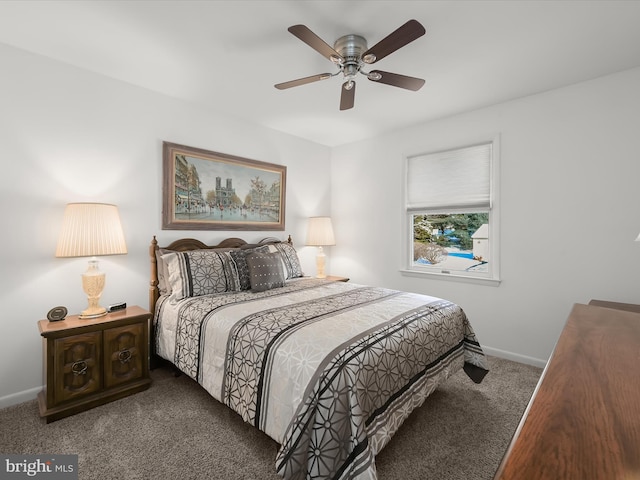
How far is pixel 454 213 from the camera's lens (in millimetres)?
3564

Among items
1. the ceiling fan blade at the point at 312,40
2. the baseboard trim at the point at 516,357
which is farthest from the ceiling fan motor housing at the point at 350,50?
the baseboard trim at the point at 516,357

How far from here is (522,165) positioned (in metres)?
3.01

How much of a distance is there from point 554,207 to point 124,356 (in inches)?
153

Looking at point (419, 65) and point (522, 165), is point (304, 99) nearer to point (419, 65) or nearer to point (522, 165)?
point (419, 65)

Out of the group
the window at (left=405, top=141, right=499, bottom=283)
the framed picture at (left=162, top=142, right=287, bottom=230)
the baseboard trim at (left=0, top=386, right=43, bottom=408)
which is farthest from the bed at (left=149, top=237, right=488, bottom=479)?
the window at (left=405, top=141, right=499, bottom=283)

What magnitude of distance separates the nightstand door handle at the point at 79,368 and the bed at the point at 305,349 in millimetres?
550

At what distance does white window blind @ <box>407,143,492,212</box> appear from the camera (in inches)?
130

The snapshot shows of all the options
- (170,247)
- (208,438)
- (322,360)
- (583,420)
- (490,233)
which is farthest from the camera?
(490,233)

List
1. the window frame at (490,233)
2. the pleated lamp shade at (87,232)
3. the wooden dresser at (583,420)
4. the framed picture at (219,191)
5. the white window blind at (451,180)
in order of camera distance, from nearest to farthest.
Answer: the wooden dresser at (583,420), the pleated lamp shade at (87,232), the framed picture at (219,191), the window frame at (490,233), the white window blind at (451,180)

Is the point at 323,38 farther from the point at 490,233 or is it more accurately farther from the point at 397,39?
the point at 490,233

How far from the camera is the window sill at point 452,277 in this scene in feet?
10.6

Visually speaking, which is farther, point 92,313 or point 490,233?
point 490,233

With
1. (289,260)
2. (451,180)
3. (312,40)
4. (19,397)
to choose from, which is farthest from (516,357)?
(19,397)

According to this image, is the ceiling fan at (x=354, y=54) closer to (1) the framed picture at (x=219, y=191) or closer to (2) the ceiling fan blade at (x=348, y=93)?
(2) the ceiling fan blade at (x=348, y=93)
